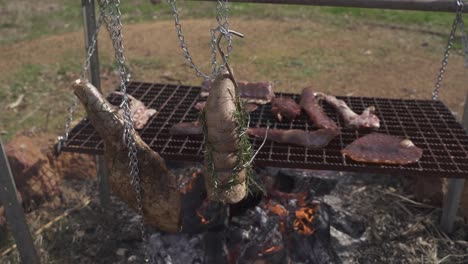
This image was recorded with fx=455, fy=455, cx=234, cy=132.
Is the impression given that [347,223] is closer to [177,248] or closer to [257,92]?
[257,92]

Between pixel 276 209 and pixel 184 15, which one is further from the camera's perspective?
pixel 184 15

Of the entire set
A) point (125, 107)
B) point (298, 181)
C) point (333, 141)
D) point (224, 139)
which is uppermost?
point (125, 107)

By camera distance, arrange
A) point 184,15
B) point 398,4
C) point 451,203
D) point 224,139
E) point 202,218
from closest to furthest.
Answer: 1. point 224,139
2. point 398,4
3. point 202,218
4. point 451,203
5. point 184,15

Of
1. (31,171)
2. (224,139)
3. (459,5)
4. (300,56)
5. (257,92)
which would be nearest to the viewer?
(224,139)

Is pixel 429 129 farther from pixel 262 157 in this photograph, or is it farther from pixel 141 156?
pixel 141 156

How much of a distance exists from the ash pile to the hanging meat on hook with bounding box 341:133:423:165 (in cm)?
84

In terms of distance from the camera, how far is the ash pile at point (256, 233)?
11.6 ft

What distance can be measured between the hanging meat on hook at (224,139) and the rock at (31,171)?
264cm

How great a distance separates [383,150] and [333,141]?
383 millimetres

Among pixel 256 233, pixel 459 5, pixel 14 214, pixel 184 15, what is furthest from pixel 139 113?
pixel 184 15

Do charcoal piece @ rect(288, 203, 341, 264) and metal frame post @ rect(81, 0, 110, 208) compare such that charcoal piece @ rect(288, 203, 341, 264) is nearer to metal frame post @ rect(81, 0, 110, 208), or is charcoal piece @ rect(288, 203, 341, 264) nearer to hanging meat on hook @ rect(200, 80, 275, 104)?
hanging meat on hook @ rect(200, 80, 275, 104)

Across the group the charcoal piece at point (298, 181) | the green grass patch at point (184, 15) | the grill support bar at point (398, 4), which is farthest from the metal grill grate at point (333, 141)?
the green grass patch at point (184, 15)

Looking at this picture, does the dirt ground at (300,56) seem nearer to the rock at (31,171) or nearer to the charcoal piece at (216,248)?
the rock at (31,171)

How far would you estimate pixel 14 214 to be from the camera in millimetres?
3512
